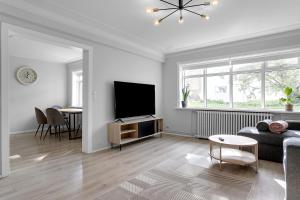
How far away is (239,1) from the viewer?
2564 mm

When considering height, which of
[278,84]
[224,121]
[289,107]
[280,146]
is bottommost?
[280,146]

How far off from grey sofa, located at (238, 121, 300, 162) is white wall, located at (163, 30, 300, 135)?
1.01m

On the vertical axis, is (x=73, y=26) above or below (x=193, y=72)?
above

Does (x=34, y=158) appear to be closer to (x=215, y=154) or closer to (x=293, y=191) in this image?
(x=215, y=154)

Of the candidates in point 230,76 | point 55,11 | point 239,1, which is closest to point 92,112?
point 55,11

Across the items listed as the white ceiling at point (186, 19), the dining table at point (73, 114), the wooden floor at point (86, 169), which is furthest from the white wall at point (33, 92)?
the white ceiling at point (186, 19)

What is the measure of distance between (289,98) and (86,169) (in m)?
4.26

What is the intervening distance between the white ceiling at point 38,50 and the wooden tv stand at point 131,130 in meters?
2.17

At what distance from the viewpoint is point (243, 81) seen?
14.4 ft

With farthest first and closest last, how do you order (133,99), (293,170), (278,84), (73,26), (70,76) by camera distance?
(70,76) → (133,99) → (278,84) → (73,26) → (293,170)

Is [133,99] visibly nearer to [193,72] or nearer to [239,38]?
[193,72]

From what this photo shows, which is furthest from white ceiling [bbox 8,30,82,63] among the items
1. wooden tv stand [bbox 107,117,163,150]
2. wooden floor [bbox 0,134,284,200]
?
wooden floor [bbox 0,134,284,200]

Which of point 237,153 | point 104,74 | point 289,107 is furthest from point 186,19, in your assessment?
point 289,107

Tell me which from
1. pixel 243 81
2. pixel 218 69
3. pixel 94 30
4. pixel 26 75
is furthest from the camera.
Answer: pixel 26 75
